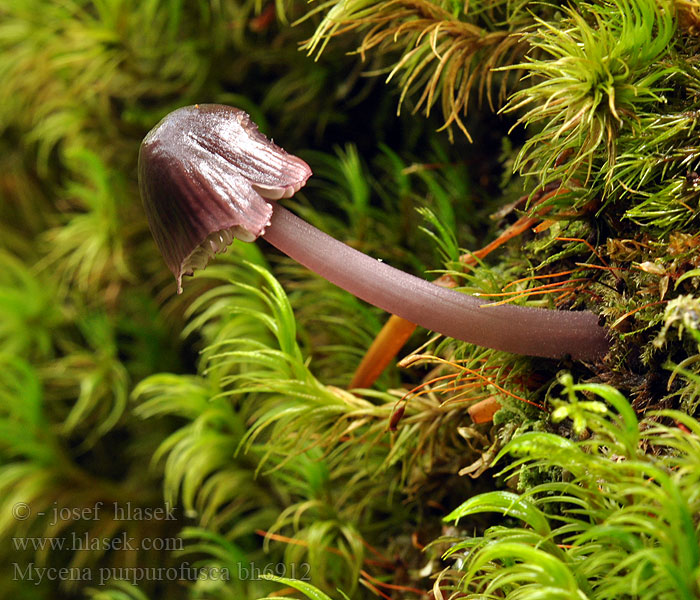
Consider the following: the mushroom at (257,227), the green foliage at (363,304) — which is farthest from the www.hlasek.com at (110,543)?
the mushroom at (257,227)

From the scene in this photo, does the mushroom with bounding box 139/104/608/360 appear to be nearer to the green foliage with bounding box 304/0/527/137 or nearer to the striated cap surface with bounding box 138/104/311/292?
the striated cap surface with bounding box 138/104/311/292

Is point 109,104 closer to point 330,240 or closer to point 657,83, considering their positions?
point 330,240

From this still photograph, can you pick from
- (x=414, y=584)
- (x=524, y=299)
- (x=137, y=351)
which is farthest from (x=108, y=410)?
(x=524, y=299)

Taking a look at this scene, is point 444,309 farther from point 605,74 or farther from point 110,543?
point 110,543

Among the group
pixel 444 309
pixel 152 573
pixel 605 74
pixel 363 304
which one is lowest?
pixel 152 573

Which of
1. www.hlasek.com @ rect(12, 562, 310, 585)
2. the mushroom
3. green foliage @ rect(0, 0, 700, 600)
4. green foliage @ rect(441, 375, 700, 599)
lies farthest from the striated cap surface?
www.hlasek.com @ rect(12, 562, 310, 585)

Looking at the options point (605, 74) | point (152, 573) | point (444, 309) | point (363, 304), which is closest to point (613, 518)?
point (444, 309)
